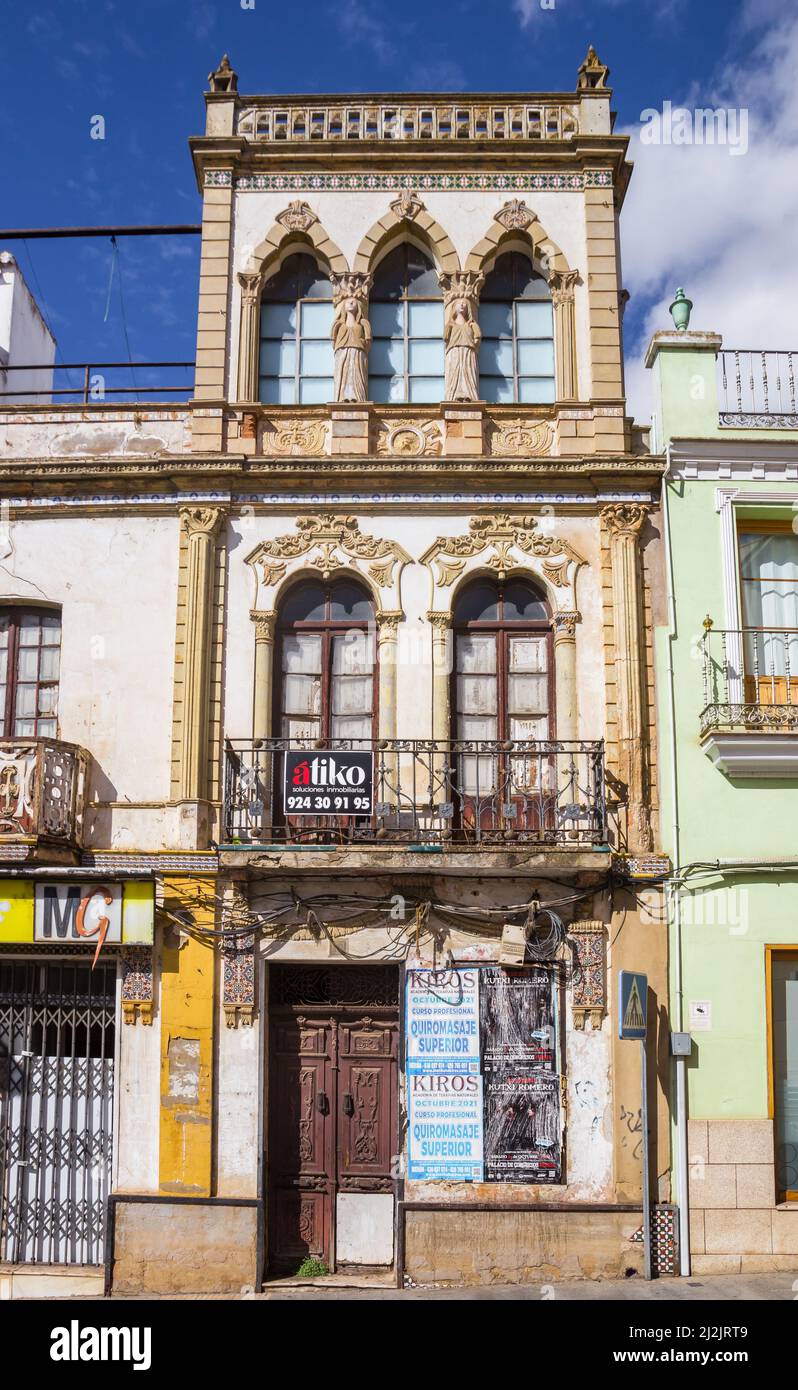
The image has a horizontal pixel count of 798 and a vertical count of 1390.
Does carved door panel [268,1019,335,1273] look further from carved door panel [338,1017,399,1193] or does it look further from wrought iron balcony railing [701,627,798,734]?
wrought iron balcony railing [701,627,798,734]

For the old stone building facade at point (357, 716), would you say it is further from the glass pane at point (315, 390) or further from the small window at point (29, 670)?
the glass pane at point (315, 390)

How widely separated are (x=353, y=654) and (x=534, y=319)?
4.40m

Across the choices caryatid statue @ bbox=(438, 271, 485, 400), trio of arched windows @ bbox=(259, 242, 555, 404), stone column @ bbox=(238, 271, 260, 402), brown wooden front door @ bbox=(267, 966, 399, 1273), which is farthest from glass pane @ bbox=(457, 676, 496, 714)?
stone column @ bbox=(238, 271, 260, 402)

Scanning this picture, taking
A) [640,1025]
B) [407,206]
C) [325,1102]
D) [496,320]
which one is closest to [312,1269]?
[325,1102]

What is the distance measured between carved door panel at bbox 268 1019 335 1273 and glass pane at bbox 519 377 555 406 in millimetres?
7083

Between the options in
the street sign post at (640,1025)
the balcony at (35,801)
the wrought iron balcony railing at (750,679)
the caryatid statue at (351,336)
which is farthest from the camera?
the caryatid statue at (351,336)

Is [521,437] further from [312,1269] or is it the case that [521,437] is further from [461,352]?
[312,1269]

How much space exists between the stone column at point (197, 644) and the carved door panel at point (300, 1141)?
8.82 ft

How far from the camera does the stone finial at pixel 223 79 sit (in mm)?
14935

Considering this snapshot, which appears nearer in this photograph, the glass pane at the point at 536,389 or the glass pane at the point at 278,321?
the glass pane at the point at 536,389

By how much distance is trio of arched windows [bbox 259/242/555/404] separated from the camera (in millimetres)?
14516

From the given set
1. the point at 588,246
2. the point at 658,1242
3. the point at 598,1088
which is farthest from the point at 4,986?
the point at 588,246

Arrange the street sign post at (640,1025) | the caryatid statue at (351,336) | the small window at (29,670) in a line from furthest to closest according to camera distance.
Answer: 1. the caryatid statue at (351,336)
2. the small window at (29,670)
3. the street sign post at (640,1025)

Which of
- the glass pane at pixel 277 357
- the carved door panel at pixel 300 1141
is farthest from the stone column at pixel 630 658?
the glass pane at pixel 277 357
